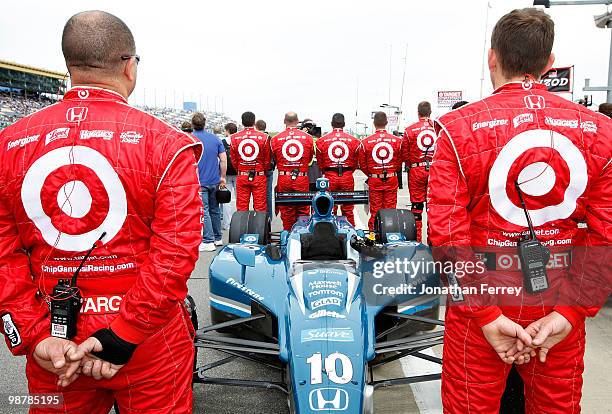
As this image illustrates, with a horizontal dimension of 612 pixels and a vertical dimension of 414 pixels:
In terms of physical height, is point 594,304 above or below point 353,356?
above

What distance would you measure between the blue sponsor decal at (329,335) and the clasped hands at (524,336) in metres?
0.97

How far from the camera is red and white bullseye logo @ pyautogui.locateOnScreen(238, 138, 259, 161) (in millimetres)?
7520

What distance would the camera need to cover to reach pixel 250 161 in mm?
7566

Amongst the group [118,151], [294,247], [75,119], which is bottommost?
[294,247]

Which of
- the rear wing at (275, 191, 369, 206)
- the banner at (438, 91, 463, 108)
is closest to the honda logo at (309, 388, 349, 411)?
the rear wing at (275, 191, 369, 206)

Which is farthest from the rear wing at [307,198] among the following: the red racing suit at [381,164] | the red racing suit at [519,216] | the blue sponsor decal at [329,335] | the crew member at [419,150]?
the red racing suit at [519,216]

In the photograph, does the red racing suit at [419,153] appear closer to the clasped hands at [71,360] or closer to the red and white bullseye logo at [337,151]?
the red and white bullseye logo at [337,151]

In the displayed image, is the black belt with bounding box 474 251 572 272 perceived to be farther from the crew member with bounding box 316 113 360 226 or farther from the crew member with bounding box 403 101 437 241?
the crew member with bounding box 316 113 360 226

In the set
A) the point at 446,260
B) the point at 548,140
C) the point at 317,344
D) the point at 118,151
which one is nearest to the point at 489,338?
the point at 446,260

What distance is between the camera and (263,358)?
3312 mm

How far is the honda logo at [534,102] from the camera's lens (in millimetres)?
1747

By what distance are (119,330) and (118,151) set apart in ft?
1.92

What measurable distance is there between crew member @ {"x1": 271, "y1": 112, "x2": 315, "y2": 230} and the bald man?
18.7ft

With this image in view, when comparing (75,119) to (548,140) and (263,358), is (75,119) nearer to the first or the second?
(548,140)
